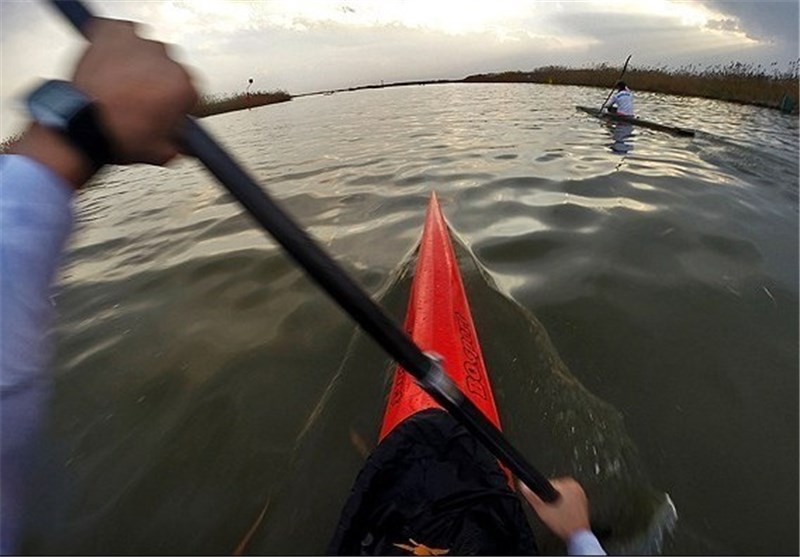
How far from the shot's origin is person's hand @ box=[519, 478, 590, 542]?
162 cm

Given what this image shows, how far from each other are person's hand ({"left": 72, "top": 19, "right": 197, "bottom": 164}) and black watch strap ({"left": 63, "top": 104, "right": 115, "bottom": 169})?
1 centimetres

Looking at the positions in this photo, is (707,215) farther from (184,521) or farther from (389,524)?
(184,521)

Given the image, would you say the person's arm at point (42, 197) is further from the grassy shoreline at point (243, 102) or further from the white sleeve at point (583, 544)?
the grassy shoreline at point (243, 102)

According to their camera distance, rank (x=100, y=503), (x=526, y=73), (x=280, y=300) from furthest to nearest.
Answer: (x=526, y=73) < (x=280, y=300) < (x=100, y=503)

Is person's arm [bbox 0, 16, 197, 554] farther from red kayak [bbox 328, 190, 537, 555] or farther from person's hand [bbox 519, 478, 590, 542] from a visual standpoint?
person's hand [bbox 519, 478, 590, 542]

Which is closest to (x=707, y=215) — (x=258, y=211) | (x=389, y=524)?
(x=389, y=524)

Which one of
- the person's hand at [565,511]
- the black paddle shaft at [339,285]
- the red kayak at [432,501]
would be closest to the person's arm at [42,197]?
the black paddle shaft at [339,285]

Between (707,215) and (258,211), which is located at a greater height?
(258,211)

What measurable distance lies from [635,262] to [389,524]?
12.5ft

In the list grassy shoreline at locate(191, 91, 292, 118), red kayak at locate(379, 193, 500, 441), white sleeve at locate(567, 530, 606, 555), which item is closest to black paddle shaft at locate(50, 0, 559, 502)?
white sleeve at locate(567, 530, 606, 555)

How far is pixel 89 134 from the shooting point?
820 mm

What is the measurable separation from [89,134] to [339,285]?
2.11 ft

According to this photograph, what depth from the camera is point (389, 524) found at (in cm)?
Answer: 154

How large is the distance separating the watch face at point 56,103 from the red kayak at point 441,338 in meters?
1.53
